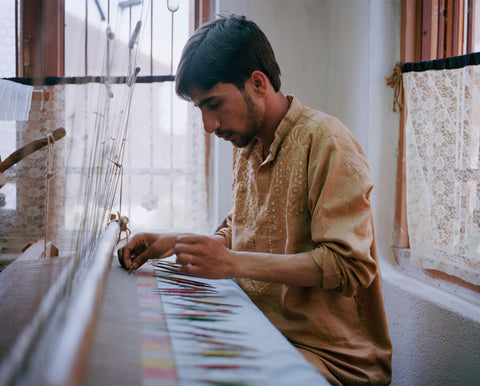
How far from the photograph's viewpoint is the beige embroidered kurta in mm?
887

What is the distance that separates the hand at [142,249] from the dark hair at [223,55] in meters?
0.44

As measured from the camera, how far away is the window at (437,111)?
4.73ft

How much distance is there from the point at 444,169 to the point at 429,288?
487 mm

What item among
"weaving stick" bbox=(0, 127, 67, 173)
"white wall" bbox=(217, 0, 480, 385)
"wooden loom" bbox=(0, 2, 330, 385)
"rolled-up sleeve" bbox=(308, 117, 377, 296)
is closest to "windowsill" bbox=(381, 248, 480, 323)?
"white wall" bbox=(217, 0, 480, 385)

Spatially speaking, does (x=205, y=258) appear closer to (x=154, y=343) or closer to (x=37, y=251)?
(x=154, y=343)

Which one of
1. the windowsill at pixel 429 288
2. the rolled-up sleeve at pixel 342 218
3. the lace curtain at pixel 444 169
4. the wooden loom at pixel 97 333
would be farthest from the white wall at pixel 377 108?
the wooden loom at pixel 97 333

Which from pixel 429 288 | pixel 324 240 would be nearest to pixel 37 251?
pixel 324 240

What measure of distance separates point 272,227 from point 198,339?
0.53 m

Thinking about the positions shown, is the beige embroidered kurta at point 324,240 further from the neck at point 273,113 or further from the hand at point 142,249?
the hand at point 142,249

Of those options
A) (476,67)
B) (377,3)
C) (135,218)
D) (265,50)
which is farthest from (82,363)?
(135,218)

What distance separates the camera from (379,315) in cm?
103

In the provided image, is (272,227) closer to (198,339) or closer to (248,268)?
(248,268)

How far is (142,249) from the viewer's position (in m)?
1.18

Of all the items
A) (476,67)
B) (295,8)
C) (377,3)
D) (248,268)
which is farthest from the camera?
(295,8)
